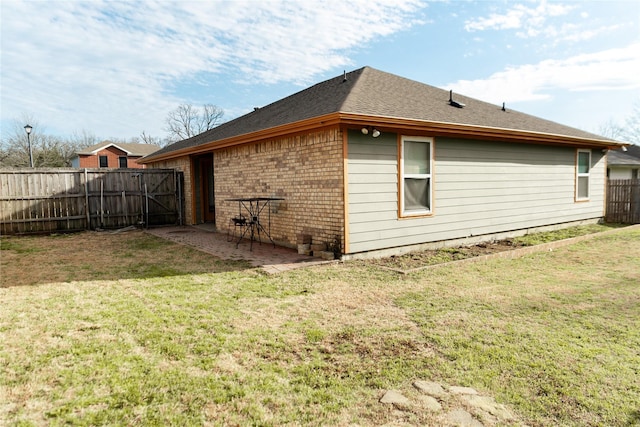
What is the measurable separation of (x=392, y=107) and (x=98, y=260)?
6.35 metres

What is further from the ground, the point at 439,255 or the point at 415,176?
the point at 415,176

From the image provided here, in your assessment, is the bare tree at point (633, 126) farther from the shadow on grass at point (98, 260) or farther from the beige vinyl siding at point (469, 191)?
the shadow on grass at point (98, 260)

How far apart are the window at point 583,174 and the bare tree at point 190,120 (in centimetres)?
4062

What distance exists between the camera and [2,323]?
12.4 feet

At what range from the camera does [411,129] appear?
725 cm

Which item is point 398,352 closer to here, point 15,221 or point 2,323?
point 2,323

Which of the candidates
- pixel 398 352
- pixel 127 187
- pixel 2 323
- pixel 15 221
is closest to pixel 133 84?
pixel 127 187

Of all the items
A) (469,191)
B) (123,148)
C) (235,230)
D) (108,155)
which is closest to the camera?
(469,191)

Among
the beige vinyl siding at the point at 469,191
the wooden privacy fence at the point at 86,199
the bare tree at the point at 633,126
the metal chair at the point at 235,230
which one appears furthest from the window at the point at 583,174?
the bare tree at the point at 633,126

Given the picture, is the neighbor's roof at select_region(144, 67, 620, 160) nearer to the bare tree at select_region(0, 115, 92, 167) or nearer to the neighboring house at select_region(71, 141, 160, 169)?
the neighboring house at select_region(71, 141, 160, 169)

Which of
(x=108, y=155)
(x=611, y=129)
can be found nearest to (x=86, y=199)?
(x=108, y=155)

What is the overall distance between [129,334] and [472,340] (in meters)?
3.17

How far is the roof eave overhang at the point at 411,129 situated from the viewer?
6441 mm

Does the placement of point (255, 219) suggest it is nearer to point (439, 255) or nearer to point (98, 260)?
point (98, 260)
